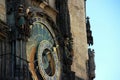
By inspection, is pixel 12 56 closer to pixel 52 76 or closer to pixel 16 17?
pixel 16 17

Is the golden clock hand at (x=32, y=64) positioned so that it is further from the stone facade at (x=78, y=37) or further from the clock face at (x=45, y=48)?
the stone facade at (x=78, y=37)

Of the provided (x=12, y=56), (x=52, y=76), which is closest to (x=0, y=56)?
(x=12, y=56)

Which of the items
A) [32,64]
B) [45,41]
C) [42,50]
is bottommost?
[32,64]

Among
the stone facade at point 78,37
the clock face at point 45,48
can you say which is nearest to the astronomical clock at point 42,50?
the clock face at point 45,48

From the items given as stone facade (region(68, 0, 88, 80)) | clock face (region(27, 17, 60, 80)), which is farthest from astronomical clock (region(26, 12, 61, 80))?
stone facade (region(68, 0, 88, 80))

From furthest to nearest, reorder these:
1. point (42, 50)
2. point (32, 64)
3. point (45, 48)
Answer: point (45, 48) → point (42, 50) → point (32, 64)

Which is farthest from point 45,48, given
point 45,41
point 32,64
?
point 32,64

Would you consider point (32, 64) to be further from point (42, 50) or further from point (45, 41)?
point (45, 41)

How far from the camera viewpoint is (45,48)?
376 inches

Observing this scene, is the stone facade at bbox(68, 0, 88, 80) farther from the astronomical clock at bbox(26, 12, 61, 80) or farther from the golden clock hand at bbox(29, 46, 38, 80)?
the golden clock hand at bbox(29, 46, 38, 80)

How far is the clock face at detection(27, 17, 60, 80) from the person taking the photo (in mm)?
9242

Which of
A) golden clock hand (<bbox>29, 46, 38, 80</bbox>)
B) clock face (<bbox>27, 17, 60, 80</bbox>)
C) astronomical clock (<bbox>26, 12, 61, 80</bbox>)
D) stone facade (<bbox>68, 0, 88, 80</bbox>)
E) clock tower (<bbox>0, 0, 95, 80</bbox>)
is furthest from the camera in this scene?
stone facade (<bbox>68, 0, 88, 80</bbox>)

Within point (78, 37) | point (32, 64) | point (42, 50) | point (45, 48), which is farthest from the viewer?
point (78, 37)

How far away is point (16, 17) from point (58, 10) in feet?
6.55
